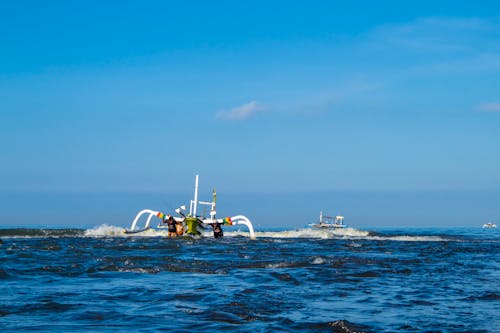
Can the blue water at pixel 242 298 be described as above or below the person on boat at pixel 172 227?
below

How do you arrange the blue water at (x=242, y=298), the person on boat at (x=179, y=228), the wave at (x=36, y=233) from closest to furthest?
the blue water at (x=242, y=298), the person on boat at (x=179, y=228), the wave at (x=36, y=233)

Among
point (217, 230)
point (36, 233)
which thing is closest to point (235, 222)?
point (217, 230)

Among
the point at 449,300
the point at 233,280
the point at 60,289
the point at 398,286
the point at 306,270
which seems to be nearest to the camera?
the point at 449,300

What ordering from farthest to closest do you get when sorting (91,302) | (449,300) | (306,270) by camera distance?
1. (306,270)
2. (449,300)
3. (91,302)

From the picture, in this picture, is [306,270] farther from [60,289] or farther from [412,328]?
[412,328]

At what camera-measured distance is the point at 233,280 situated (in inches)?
713

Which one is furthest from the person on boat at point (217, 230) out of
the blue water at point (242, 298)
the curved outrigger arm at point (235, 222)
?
the blue water at point (242, 298)

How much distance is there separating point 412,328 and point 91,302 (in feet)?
21.7

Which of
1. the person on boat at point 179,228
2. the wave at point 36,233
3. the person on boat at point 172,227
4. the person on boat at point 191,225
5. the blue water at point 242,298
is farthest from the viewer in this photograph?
the wave at point 36,233

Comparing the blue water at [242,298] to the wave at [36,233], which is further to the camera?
the wave at [36,233]

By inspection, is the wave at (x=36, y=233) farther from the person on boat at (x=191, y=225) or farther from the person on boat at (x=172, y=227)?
the person on boat at (x=191, y=225)

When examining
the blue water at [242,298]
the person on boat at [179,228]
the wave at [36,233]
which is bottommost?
the blue water at [242,298]

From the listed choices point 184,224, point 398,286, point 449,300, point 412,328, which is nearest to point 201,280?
point 398,286

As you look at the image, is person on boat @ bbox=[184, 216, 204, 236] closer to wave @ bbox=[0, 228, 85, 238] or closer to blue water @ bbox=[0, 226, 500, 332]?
wave @ bbox=[0, 228, 85, 238]
